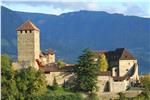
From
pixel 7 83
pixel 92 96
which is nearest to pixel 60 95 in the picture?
pixel 92 96

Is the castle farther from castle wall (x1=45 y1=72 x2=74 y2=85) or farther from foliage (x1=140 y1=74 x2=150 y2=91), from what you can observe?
foliage (x1=140 y1=74 x2=150 y2=91)

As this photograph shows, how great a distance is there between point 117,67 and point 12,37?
144441 millimetres

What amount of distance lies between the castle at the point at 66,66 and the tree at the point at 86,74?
1.09 m

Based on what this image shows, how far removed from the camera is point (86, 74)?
4919cm

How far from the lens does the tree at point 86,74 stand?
49.0m

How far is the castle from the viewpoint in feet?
166

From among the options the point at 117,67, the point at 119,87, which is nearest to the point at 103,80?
the point at 119,87

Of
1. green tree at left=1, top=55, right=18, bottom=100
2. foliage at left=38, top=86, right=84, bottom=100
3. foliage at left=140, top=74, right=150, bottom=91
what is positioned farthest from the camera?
foliage at left=140, top=74, right=150, bottom=91

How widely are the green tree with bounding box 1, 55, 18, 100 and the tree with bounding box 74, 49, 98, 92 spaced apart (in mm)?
5772

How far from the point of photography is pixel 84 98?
4825 cm

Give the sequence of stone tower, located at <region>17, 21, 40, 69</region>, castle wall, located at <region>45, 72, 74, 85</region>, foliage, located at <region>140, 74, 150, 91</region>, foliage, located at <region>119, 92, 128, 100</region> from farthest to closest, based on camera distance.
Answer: stone tower, located at <region>17, 21, 40, 69</region>
foliage, located at <region>140, 74, 150, 91</region>
castle wall, located at <region>45, 72, 74, 85</region>
foliage, located at <region>119, 92, 128, 100</region>

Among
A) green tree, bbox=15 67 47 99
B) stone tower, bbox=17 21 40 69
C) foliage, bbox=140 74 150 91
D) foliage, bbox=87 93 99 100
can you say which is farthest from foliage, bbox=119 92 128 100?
stone tower, bbox=17 21 40 69

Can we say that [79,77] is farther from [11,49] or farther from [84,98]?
[11,49]

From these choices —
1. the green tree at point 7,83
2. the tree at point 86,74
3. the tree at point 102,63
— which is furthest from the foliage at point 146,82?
the green tree at point 7,83
